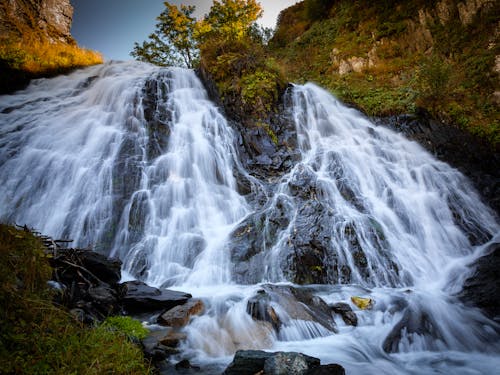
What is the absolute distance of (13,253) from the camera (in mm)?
2783

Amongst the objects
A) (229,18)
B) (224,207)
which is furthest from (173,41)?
(224,207)

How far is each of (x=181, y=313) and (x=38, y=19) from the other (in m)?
21.5

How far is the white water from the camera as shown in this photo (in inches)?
Answer: 183

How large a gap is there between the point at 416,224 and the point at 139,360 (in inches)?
310

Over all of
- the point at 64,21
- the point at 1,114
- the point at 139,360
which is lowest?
the point at 139,360

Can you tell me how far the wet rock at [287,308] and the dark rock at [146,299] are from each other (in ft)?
4.48

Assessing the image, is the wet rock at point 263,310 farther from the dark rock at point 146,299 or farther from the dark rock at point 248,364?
the dark rock at point 248,364

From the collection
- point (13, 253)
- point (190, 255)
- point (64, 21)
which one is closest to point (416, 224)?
point (190, 255)

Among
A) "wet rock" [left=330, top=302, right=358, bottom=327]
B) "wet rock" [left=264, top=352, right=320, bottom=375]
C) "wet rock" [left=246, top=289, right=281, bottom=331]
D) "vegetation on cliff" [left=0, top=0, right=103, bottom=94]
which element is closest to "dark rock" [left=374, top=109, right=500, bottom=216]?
"wet rock" [left=330, top=302, right=358, bottom=327]

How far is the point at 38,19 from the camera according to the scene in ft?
57.6

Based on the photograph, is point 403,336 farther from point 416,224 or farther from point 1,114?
point 1,114

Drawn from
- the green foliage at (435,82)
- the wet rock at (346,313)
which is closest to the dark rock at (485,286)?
the wet rock at (346,313)

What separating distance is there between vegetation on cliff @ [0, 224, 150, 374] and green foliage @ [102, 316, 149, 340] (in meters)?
0.37

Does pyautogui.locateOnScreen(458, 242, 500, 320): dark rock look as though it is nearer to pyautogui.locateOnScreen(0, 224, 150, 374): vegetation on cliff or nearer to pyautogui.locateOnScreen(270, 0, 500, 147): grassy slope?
pyautogui.locateOnScreen(270, 0, 500, 147): grassy slope
